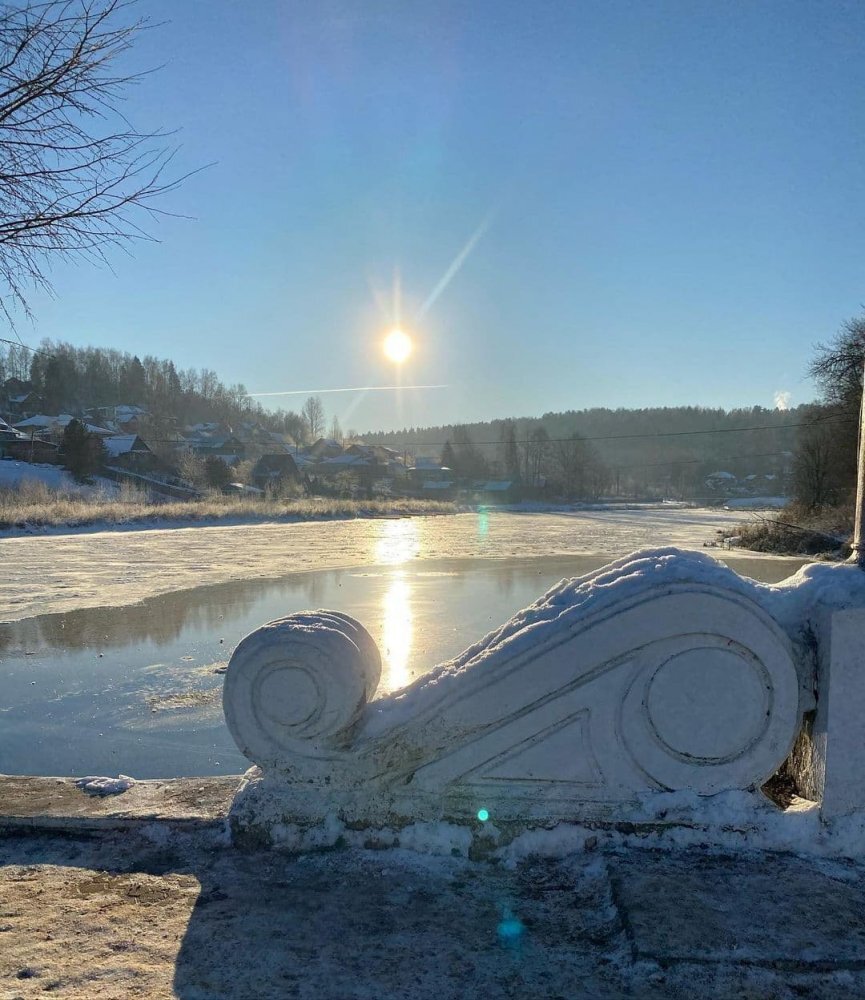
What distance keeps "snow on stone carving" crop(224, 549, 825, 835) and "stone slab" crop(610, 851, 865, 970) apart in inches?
A: 10.0

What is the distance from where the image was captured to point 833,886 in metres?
2.33

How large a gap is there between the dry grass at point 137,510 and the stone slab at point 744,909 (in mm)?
27803

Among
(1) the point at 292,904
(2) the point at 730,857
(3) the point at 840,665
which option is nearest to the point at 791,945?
(2) the point at 730,857

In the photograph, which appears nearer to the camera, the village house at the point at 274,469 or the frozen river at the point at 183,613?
the frozen river at the point at 183,613

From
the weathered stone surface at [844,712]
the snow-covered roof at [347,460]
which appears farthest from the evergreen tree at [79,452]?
the weathered stone surface at [844,712]

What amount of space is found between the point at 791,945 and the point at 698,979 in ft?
1.04

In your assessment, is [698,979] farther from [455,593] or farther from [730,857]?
[455,593]

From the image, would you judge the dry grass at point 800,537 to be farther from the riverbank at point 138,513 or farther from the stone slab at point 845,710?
the riverbank at point 138,513

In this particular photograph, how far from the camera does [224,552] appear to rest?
1919cm

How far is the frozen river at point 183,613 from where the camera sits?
5.17 meters

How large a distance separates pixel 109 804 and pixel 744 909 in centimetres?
251

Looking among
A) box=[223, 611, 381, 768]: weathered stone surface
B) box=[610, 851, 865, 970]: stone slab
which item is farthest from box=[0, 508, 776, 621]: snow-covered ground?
box=[610, 851, 865, 970]: stone slab

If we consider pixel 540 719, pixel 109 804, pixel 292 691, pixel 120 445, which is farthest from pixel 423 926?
pixel 120 445

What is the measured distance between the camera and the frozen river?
17.0ft
